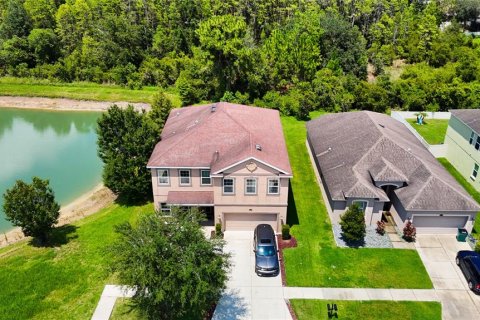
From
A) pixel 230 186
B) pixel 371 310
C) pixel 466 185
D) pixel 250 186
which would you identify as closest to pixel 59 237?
pixel 230 186

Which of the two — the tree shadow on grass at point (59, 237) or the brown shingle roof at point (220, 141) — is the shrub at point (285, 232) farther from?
the tree shadow on grass at point (59, 237)

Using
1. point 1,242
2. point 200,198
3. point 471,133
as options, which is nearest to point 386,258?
point 200,198

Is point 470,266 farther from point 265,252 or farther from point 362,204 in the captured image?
point 265,252

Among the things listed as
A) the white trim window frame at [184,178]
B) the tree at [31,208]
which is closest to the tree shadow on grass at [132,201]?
the white trim window frame at [184,178]

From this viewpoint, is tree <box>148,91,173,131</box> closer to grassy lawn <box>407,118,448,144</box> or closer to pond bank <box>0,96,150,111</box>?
pond bank <box>0,96,150,111</box>

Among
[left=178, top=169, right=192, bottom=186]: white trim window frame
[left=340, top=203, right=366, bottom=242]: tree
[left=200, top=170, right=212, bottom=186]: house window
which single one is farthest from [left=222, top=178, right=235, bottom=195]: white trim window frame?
[left=340, top=203, right=366, bottom=242]: tree

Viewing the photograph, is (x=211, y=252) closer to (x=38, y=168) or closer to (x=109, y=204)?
(x=109, y=204)
